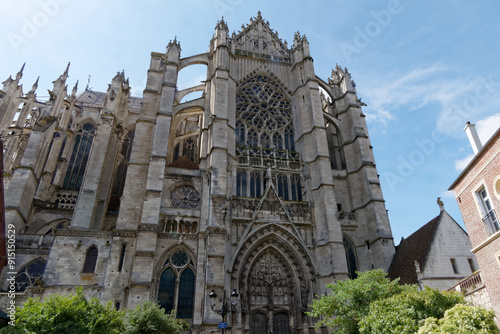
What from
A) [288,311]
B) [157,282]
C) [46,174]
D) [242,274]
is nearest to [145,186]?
[157,282]

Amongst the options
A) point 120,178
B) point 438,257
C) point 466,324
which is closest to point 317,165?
point 438,257

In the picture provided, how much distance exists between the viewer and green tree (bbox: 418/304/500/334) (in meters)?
8.62

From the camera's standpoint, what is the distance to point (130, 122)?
103 ft

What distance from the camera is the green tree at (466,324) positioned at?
862 cm

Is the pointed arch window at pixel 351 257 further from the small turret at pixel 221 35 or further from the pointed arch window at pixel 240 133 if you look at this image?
the small turret at pixel 221 35

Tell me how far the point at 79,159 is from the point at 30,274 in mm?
12085

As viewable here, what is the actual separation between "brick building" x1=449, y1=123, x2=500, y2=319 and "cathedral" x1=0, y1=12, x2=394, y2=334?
836 cm

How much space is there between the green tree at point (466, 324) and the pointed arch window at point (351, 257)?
473 inches

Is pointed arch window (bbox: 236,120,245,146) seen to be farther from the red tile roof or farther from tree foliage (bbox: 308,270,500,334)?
tree foliage (bbox: 308,270,500,334)

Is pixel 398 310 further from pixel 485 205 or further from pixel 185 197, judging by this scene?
pixel 185 197

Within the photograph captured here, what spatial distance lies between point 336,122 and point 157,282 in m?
17.6

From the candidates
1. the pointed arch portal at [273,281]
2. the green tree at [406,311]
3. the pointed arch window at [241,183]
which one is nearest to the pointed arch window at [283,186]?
the pointed arch window at [241,183]

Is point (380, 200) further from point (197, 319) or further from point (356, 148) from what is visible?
point (197, 319)

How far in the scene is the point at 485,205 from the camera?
37.1 ft
